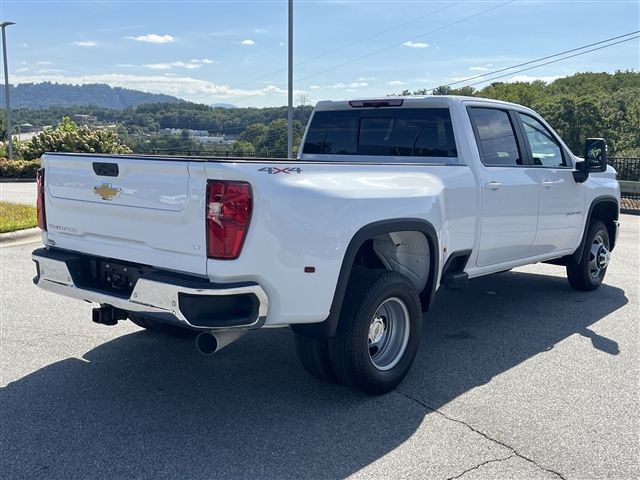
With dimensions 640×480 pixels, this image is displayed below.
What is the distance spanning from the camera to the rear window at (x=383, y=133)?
5.39 meters

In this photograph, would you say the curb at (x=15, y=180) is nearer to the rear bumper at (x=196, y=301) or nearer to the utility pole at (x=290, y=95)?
the utility pole at (x=290, y=95)

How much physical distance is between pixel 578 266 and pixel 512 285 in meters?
0.88

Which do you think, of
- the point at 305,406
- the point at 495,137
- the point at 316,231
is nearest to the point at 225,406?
the point at 305,406

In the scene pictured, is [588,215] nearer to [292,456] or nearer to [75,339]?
[292,456]

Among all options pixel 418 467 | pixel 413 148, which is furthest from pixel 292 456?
pixel 413 148

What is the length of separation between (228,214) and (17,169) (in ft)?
87.8

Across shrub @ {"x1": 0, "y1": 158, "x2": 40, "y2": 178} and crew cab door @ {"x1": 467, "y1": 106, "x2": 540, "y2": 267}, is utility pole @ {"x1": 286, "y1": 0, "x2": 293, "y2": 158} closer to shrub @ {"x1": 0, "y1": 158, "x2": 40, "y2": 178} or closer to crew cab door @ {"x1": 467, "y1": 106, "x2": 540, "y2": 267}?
shrub @ {"x1": 0, "y1": 158, "x2": 40, "y2": 178}

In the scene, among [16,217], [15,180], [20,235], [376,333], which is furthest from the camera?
[15,180]

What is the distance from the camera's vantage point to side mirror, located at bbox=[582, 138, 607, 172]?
641 centimetres

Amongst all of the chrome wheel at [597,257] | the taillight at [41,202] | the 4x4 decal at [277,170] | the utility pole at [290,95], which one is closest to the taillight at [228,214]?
the 4x4 decal at [277,170]

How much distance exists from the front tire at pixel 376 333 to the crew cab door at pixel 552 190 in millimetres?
2234

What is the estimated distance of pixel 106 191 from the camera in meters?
3.87

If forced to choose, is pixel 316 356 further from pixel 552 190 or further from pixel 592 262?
pixel 592 262

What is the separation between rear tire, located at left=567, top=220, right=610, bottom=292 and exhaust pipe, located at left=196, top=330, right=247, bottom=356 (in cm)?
478
